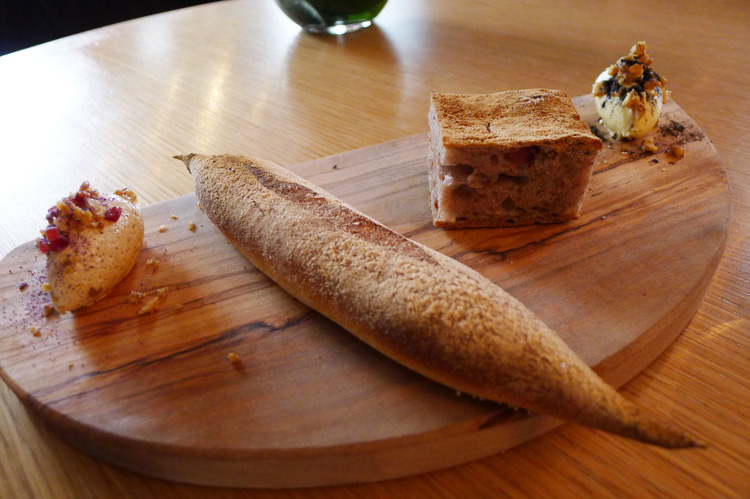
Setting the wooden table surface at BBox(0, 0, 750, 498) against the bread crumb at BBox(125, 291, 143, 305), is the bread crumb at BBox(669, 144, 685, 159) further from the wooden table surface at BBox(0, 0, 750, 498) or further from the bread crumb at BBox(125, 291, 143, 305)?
the bread crumb at BBox(125, 291, 143, 305)

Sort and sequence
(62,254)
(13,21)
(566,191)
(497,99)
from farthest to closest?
(13,21)
(497,99)
(566,191)
(62,254)

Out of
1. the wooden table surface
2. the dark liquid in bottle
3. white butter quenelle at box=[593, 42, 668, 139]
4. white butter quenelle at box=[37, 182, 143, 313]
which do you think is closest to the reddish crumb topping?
white butter quenelle at box=[37, 182, 143, 313]

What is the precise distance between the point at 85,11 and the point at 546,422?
3.55 meters

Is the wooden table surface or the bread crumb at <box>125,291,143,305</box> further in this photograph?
the bread crumb at <box>125,291,143,305</box>

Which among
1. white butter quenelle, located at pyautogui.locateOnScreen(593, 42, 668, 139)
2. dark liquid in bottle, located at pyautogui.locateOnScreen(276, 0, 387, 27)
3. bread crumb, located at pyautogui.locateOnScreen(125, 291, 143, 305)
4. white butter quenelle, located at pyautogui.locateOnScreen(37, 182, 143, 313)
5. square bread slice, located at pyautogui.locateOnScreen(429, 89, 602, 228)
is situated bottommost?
bread crumb, located at pyautogui.locateOnScreen(125, 291, 143, 305)

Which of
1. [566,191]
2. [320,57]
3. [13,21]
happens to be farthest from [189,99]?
[13,21]

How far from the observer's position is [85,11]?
123 inches

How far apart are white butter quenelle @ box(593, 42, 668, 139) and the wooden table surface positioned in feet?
0.84

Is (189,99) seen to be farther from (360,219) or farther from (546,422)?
(546,422)

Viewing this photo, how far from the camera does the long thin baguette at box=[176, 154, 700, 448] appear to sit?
649 mm

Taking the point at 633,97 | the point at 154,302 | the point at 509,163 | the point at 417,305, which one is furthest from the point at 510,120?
the point at 154,302

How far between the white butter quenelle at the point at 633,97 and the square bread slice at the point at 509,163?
26 cm

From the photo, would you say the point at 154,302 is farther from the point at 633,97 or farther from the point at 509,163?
the point at 633,97

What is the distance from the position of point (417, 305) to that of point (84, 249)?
61 cm
